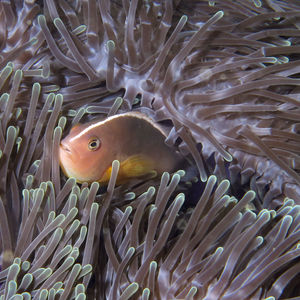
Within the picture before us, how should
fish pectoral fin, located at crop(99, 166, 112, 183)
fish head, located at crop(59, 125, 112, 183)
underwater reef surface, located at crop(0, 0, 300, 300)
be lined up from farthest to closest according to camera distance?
fish pectoral fin, located at crop(99, 166, 112, 183)
fish head, located at crop(59, 125, 112, 183)
underwater reef surface, located at crop(0, 0, 300, 300)

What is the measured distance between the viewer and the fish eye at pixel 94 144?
4.61 feet

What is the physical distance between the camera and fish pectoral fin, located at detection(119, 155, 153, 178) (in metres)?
1.57

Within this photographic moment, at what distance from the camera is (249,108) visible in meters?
1.58

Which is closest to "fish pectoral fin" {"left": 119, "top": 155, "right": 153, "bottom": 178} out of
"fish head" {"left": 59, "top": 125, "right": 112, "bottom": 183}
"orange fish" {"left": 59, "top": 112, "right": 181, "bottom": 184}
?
"orange fish" {"left": 59, "top": 112, "right": 181, "bottom": 184}

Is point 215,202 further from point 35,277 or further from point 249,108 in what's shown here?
point 35,277

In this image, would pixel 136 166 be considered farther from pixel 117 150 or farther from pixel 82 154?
pixel 82 154

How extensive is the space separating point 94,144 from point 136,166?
10.3 inches

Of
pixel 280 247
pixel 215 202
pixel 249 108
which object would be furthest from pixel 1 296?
pixel 249 108

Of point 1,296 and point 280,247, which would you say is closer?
point 1,296

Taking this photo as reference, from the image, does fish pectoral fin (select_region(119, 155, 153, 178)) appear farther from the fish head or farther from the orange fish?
the fish head

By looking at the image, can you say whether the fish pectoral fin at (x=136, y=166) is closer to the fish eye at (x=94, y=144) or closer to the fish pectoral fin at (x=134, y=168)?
the fish pectoral fin at (x=134, y=168)

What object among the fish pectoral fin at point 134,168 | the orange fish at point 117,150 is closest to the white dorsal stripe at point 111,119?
the orange fish at point 117,150

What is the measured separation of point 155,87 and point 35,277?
0.92 m

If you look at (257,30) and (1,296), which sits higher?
(257,30)
